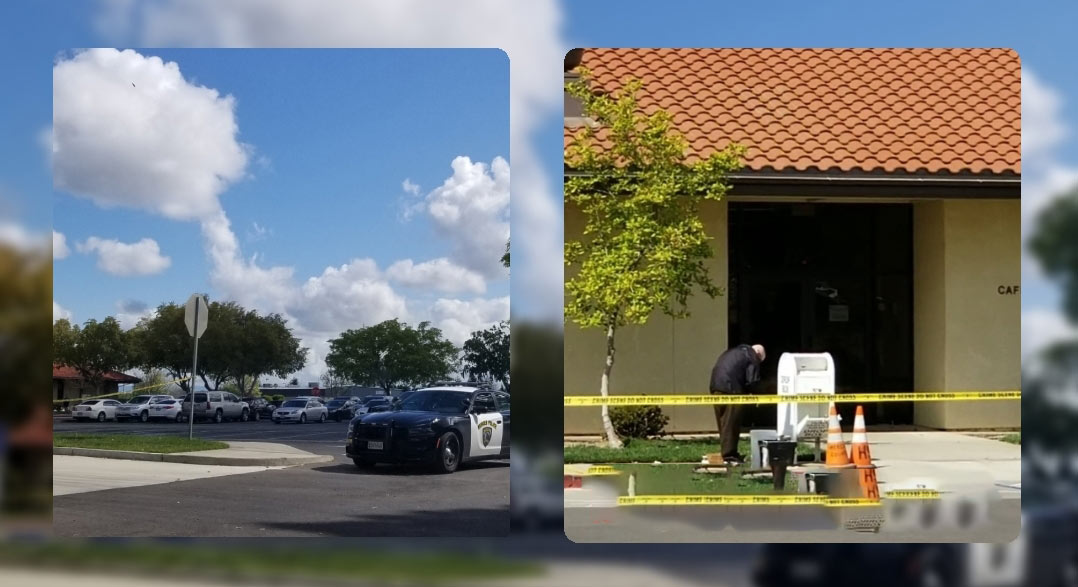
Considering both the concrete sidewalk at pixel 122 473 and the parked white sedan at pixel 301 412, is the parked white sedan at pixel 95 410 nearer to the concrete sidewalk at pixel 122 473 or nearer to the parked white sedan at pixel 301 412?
the concrete sidewalk at pixel 122 473

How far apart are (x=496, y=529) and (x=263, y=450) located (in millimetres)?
2062

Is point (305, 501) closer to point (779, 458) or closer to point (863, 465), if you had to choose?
point (779, 458)

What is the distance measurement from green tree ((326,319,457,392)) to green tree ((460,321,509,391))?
131 mm

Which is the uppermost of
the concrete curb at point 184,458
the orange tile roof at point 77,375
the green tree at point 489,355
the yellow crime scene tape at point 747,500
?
the green tree at point 489,355

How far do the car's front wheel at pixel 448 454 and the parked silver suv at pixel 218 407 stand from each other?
1.63m

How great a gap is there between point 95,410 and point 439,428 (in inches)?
113

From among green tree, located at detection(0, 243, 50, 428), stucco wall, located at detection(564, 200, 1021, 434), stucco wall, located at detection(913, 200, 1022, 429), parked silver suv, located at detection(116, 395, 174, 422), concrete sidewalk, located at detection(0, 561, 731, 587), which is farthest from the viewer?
stucco wall, located at detection(913, 200, 1022, 429)

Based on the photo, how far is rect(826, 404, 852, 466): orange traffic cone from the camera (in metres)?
9.49

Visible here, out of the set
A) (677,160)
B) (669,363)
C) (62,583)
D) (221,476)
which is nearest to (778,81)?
(677,160)

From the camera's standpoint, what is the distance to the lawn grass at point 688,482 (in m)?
9.62

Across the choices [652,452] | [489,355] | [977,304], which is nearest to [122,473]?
[489,355]

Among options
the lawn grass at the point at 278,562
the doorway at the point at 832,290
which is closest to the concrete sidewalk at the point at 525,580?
the lawn grass at the point at 278,562

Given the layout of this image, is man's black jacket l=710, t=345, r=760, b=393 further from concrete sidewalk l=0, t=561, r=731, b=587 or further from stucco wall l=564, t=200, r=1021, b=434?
concrete sidewalk l=0, t=561, r=731, b=587

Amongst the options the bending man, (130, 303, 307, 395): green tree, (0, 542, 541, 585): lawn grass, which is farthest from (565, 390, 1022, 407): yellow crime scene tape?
(130, 303, 307, 395): green tree
